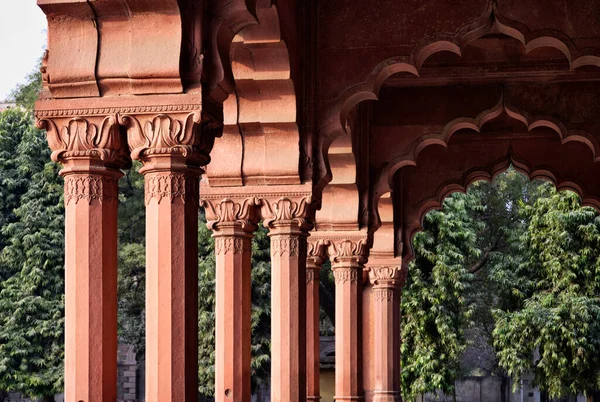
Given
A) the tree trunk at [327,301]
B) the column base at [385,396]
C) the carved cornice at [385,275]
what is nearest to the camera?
the column base at [385,396]

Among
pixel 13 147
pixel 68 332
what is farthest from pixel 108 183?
pixel 13 147

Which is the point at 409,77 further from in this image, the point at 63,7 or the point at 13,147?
the point at 13,147

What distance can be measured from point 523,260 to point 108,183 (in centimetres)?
3476

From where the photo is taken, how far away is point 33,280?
36656 millimetres

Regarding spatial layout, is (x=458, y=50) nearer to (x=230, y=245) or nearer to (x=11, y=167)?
(x=230, y=245)

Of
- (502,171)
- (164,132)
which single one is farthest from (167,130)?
(502,171)

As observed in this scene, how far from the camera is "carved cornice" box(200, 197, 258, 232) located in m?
14.2

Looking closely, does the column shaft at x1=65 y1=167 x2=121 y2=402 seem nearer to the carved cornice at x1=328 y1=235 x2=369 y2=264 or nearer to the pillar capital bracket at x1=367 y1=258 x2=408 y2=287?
the carved cornice at x1=328 y1=235 x2=369 y2=264

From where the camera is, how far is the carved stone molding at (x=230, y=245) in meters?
14.4


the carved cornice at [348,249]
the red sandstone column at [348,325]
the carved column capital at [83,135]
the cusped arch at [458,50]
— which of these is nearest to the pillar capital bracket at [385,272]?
the red sandstone column at [348,325]

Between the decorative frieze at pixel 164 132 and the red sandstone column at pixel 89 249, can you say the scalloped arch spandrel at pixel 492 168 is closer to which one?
the decorative frieze at pixel 164 132

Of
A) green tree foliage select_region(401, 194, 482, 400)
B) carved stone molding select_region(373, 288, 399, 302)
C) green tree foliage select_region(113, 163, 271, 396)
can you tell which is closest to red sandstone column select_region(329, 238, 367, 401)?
carved stone molding select_region(373, 288, 399, 302)

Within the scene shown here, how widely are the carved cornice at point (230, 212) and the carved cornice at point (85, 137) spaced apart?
5.02 metres

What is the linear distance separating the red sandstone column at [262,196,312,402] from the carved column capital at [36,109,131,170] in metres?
5.01
